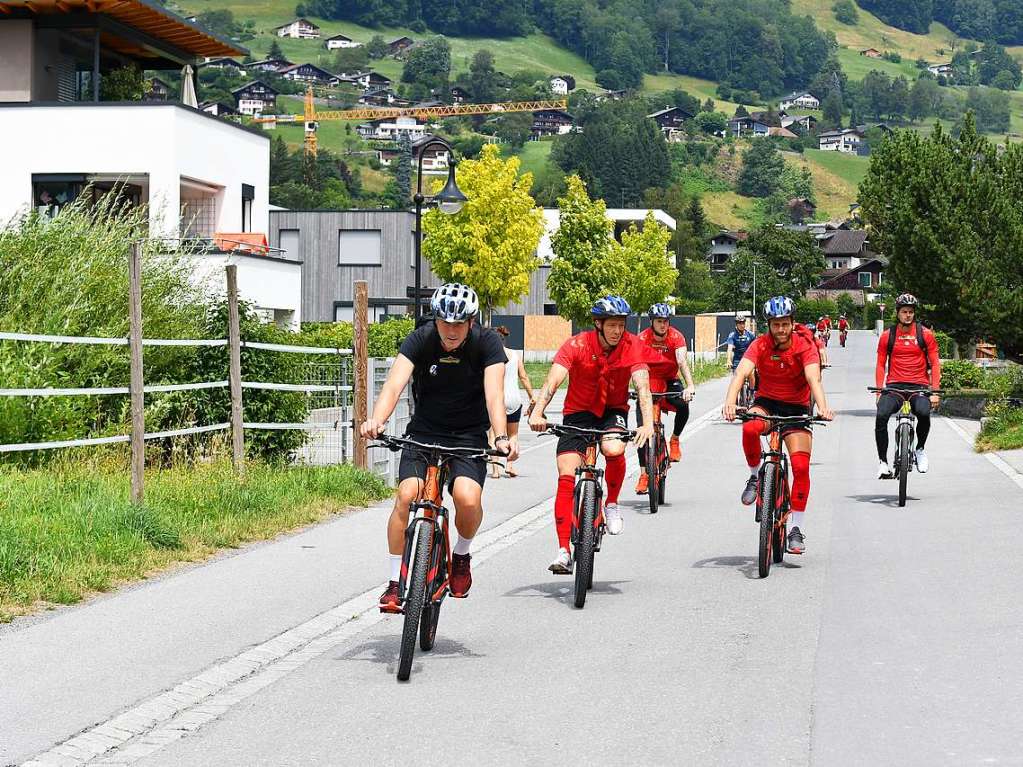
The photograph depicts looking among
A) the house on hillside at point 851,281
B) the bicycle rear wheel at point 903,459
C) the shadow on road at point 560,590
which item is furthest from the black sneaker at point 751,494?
the house on hillside at point 851,281

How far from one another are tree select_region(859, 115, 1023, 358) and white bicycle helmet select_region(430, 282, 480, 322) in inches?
892

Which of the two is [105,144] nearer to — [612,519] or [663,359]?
[663,359]

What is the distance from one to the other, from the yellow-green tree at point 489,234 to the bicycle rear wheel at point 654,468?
3671 centimetres

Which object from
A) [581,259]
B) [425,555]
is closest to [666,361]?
[425,555]

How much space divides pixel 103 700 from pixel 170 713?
374 mm

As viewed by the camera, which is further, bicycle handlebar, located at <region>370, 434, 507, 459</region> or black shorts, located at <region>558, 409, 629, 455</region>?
black shorts, located at <region>558, 409, 629, 455</region>

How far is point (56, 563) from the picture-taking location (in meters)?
9.41

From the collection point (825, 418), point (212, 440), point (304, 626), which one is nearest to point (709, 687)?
point (304, 626)

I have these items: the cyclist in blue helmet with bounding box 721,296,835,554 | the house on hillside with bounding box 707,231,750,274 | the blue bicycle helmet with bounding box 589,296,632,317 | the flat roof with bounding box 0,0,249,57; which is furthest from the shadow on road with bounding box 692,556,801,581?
the house on hillside with bounding box 707,231,750,274

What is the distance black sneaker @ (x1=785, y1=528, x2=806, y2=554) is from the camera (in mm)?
10680

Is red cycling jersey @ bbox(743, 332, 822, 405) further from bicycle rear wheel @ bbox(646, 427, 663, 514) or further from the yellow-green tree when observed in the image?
the yellow-green tree

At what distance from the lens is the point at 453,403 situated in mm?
7676

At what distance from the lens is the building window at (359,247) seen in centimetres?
6306

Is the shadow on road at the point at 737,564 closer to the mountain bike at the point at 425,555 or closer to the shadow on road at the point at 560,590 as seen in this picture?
the shadow on road at the point at 560,590
